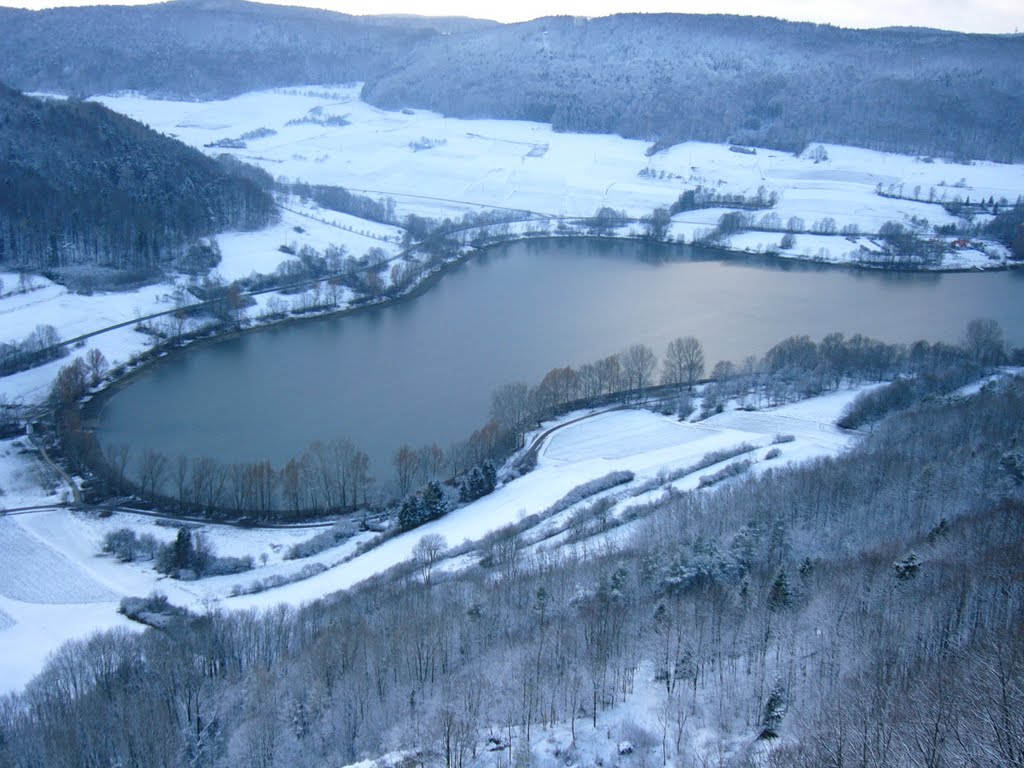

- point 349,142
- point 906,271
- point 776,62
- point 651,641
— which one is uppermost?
point 776,62

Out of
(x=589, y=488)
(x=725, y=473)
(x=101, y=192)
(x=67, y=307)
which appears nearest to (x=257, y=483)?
(x=589, y=488)

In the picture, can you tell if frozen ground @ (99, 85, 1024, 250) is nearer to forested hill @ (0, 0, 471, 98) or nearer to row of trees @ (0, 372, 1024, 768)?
forested hill @ (0, 0, 471, 98)

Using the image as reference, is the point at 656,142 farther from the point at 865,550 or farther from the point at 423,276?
the point at 865,550

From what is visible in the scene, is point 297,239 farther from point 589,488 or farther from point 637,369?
point 589,488

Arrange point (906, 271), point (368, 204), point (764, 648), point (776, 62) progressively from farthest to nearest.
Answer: point (776, 62) → point (368, 204) → point (906, 271) → point (764, 648)

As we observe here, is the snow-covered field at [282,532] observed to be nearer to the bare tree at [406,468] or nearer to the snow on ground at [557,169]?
the bare tree at [406,468]

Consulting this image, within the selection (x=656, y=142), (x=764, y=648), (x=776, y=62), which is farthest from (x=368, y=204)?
(x=776, y=62)
